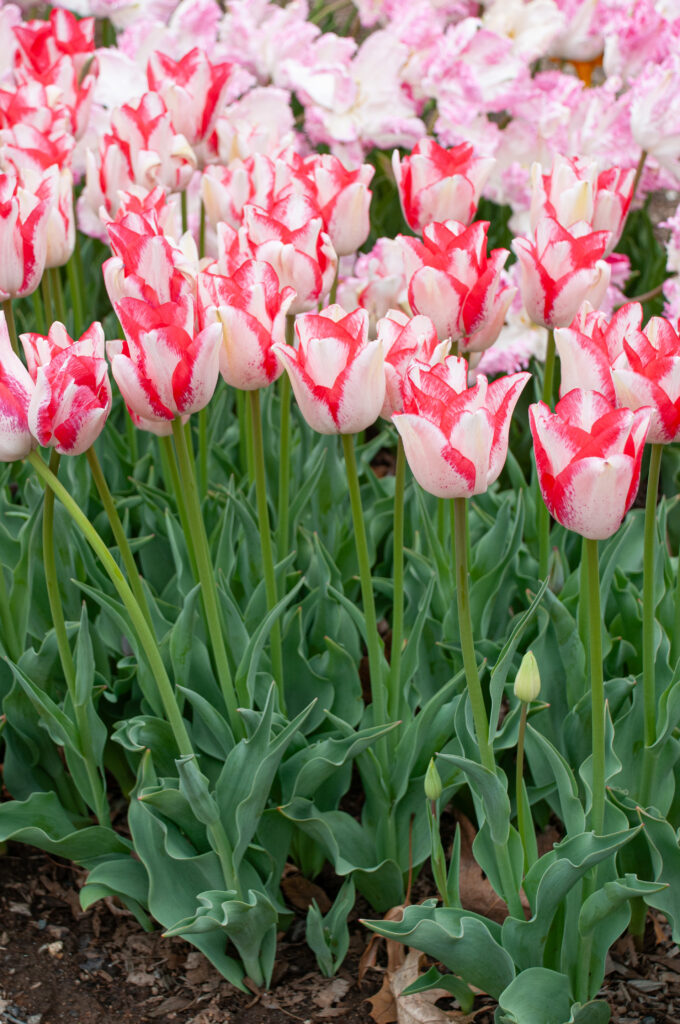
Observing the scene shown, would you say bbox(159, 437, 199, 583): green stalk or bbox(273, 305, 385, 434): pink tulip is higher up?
bbox(273, 305, 385, 434): pink tulip

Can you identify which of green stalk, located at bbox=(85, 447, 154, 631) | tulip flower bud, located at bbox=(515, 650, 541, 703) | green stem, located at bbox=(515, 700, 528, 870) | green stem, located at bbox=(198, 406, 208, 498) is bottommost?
green stem, located at bbox=(515, 700, 528, 870)

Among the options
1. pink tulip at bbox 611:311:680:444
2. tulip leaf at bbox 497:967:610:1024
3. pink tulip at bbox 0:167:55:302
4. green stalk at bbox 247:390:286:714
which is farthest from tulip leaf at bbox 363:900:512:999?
pink tulip at bbox 0:167:55:302

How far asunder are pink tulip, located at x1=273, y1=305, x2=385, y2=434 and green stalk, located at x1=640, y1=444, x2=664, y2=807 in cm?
33

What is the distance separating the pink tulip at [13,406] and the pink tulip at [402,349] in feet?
1.33

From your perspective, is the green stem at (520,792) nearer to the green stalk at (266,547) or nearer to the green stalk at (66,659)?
the green stalk at (266,547)

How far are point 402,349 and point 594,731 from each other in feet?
1.64

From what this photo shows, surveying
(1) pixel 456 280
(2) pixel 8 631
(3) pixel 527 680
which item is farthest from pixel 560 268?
(2) pixel 8 631

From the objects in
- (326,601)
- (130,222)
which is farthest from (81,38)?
(326,601)

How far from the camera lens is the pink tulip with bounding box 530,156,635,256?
1625 mm

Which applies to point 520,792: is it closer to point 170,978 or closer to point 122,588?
point 122,588

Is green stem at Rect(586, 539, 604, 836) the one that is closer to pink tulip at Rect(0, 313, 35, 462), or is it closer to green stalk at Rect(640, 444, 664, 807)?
green stalk at Rect(640, 444, 664, 807)

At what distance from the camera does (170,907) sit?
1.52 metres

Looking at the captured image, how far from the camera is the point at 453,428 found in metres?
1.08

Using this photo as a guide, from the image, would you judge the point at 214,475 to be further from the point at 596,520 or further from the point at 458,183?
the point at 596,520
